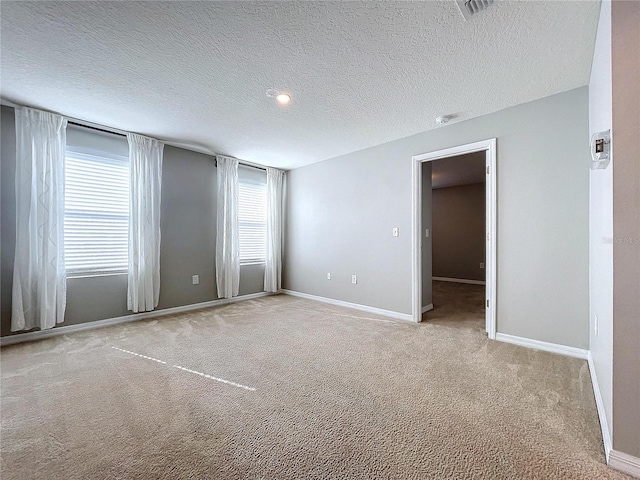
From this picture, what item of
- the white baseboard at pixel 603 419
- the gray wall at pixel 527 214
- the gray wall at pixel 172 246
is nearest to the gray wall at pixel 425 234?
the gray wall at pixel 527 214

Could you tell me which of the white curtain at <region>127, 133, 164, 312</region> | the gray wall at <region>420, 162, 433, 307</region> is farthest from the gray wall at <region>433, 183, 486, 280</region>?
the white curtain at <region>127, 133, 164, 312</region>

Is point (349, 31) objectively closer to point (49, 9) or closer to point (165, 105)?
point (49, 9)

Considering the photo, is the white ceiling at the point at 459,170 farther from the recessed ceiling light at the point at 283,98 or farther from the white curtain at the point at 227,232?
the white curtain at the point at 227,232

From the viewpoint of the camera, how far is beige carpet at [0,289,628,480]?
1.21m

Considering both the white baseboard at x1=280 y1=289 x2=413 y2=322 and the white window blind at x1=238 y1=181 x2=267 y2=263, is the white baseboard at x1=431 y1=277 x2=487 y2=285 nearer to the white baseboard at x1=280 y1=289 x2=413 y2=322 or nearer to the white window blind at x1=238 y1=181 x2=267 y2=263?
the white baseboard at x1=280 y1=289 x2=413 y2=322

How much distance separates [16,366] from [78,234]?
1449 millimetres

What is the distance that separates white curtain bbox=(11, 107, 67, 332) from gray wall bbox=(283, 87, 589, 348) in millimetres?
3715

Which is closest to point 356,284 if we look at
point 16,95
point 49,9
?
point 49,9

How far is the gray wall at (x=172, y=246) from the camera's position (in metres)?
2.64

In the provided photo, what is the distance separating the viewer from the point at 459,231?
668 cm

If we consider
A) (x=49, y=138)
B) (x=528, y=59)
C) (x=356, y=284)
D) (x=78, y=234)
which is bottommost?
(x=356, y=284)

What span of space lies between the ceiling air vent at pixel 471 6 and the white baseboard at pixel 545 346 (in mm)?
2732

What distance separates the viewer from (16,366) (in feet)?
7.11

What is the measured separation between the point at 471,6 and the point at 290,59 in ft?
3.83
